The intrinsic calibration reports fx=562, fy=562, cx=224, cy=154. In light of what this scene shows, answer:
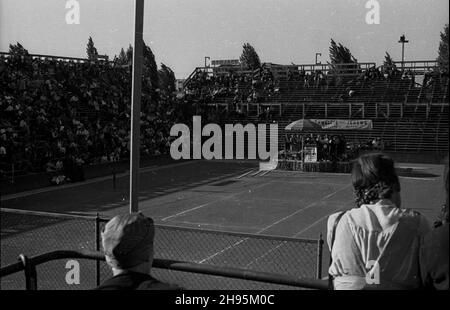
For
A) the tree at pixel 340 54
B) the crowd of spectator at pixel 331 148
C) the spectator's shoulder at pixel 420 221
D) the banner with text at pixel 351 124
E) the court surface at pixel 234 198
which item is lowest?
the court surface at pixel 234 198

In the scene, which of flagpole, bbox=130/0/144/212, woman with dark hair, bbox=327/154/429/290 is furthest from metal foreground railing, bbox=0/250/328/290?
flagpole, bbox=130/0/144/212

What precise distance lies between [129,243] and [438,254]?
4.09 ft

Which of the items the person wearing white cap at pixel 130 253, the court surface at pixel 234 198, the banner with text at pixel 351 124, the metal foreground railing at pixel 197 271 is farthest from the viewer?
the banner with text at pixel 351 124

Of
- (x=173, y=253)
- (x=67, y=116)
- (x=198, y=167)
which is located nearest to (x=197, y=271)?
(x=173, y=253)

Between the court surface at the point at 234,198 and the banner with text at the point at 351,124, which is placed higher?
the banner with text at the point at 351,124

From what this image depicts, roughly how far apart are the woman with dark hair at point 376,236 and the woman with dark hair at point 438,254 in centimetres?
23

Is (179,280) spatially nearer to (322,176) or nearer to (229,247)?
(229,247)

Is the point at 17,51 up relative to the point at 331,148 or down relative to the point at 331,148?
up

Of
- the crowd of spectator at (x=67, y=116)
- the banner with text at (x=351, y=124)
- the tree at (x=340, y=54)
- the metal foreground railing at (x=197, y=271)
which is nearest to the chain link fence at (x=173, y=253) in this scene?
the metal foreground railing at (x=197, y=271)

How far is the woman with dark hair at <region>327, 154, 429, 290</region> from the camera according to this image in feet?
8.13

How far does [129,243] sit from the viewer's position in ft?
7.90

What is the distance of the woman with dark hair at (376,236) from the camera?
8.13ft

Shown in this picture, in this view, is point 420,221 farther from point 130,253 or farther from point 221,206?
point 221,206

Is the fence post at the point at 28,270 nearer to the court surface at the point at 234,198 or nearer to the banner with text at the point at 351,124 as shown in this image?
the court surface at the point at 234,198
